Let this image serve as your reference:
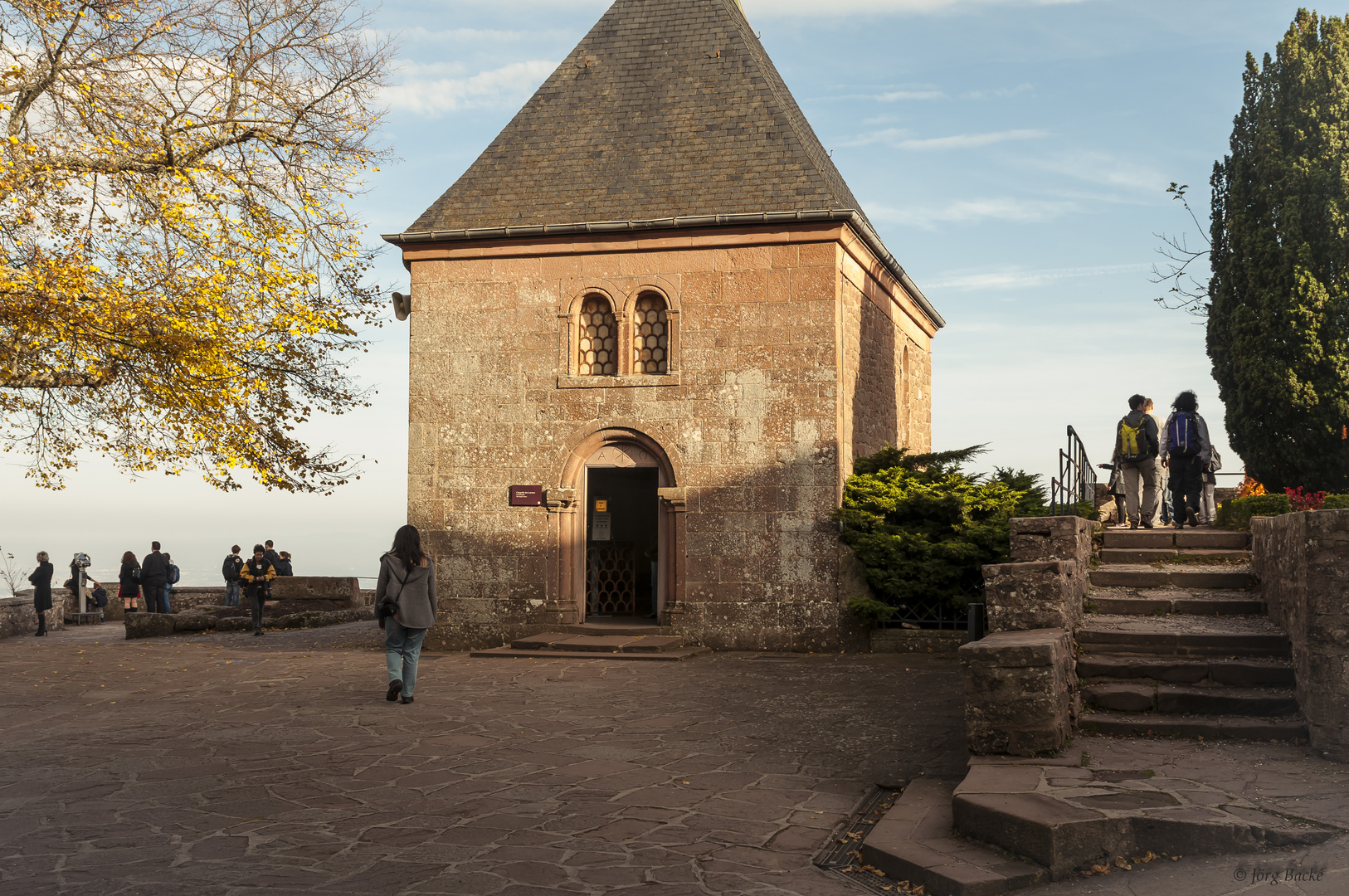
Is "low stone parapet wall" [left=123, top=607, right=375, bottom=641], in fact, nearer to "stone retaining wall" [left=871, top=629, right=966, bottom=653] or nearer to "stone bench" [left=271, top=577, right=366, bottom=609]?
"stone bench" [left=271, top=577, right=366, bottom=609]

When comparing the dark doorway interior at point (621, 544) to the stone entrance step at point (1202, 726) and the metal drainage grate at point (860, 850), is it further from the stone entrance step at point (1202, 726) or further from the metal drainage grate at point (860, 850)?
the metal drainage grate at point (860, 850)

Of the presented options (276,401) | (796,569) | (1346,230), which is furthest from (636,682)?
(1346,230)

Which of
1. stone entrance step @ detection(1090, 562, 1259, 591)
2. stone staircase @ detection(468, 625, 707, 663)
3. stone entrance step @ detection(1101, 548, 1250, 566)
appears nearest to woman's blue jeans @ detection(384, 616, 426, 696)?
stone staircase @ detection(468, 625, 707, 663)

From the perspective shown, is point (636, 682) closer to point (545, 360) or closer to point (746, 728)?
point (746, 728)

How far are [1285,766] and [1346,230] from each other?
19.0m

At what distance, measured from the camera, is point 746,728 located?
912cm

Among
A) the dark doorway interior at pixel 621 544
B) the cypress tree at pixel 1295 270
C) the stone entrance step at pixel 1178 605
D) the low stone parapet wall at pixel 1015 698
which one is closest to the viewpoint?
the low stone parapet wall at pixel 1015 698

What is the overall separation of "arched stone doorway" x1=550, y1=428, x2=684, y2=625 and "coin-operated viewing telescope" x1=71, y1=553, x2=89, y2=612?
14.1 metres

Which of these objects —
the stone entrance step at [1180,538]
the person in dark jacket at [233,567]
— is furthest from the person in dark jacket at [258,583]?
the stone entrance step at [1180,538]

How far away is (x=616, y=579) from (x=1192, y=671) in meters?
12.2

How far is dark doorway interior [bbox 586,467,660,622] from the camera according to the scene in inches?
711

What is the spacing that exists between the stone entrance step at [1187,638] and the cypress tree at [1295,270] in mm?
14981

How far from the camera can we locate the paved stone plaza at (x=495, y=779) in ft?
17.4

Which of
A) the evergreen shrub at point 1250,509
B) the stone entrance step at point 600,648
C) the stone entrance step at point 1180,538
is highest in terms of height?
the evergreen shrub at point 1250,509
